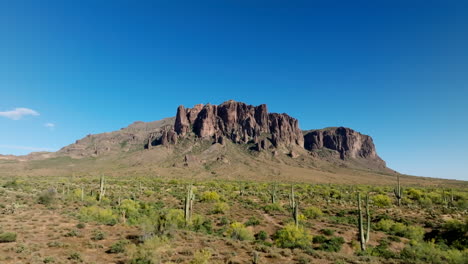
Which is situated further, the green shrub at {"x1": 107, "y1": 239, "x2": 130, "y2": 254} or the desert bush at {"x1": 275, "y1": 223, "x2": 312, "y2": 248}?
the desert bush at {"x1": 275, "y1": 223, "x2": 312, "y2": 248}

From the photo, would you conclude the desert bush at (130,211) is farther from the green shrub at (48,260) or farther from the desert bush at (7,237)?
the green shrub at (48,260)

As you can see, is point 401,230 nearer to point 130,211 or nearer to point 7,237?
point 130,211

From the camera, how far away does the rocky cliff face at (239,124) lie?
140 metres

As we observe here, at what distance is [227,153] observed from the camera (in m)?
119

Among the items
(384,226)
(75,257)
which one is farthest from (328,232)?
(75,257)

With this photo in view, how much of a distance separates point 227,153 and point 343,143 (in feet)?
318

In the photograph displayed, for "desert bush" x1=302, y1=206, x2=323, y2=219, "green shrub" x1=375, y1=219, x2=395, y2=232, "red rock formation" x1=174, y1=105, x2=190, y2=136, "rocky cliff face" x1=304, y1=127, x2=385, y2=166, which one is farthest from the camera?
"rocky cliff face" x1=304, y1=127, x2=385, y2=166

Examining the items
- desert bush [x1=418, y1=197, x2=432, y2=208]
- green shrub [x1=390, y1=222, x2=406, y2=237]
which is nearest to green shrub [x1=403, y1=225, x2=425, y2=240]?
green shrub [x1=390, y1=222, x2=406, y2=237]

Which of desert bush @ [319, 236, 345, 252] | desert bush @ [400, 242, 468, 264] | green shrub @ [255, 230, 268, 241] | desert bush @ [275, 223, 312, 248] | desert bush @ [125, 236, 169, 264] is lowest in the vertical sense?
green shrub @ [255, 230, 268, 241]

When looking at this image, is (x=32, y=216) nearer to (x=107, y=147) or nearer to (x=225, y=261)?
(x=225, y=261)

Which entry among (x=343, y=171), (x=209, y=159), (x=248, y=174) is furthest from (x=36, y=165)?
(x=343, y=171)

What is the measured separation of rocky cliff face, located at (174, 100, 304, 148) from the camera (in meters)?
140

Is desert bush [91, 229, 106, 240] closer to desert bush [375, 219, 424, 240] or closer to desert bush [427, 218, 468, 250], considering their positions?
desert bush [375, 219, 424, 240]

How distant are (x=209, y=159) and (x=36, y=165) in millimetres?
84002
